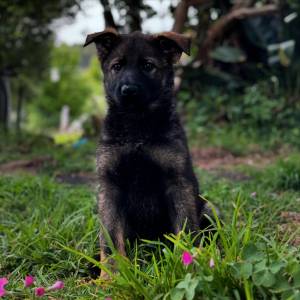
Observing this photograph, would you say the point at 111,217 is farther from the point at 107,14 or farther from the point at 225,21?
the point at 225,21

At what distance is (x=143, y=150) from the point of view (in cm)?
363

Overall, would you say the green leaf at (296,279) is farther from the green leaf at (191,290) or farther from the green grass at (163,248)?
the green leaf at (191,290)

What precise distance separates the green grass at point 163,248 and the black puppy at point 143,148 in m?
0.21

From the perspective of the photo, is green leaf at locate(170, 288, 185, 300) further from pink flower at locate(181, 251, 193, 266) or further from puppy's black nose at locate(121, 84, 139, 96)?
puppy's black nose at locate(121, 84, 139, 96)

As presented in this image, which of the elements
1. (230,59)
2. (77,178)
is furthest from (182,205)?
(230,59)

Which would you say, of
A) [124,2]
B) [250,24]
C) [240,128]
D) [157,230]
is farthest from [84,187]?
[250,24]

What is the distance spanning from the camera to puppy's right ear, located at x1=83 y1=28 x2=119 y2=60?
3.89 meters

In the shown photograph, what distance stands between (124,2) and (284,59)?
3.18 meters

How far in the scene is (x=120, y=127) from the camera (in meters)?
3.82

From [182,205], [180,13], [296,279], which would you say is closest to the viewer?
[296,279]

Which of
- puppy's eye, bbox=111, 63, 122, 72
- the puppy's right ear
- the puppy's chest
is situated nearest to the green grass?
the puppy's chest

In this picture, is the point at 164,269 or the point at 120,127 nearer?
the point at 164,269

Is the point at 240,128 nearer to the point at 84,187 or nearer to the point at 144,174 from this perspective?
the point at 84,187

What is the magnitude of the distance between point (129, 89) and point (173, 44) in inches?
23.9
